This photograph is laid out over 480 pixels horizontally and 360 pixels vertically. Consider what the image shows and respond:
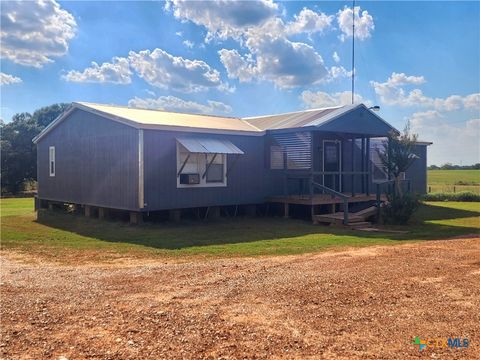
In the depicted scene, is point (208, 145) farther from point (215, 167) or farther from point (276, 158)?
point (276, 158)

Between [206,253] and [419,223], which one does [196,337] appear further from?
[419,223]

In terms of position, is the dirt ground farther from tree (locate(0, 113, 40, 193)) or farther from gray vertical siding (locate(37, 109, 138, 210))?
tree (locate(0, 113, 40, 193))

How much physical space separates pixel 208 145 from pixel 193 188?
4.33 feet

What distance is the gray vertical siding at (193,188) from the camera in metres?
12.7

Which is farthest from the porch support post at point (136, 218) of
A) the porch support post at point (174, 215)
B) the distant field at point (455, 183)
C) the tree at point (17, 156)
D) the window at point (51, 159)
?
the tree at point (17, 156)

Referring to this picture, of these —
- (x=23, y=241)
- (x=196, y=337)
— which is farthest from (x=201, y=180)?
(x=196, y=337)

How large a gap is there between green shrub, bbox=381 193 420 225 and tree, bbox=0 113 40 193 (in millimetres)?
28475

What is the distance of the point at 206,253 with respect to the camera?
28.8 ft

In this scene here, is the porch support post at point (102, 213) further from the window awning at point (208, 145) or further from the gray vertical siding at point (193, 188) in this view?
the window awning at point (208, 145)

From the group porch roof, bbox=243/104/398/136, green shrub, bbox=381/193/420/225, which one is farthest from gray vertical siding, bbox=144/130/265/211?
green shrub, bbox=381/193/420/225

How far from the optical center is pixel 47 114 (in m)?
42.1

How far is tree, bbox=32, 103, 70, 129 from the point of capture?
136ft

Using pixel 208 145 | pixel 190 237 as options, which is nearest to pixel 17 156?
pixel 208 145

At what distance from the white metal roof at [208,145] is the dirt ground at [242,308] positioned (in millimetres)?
5599
